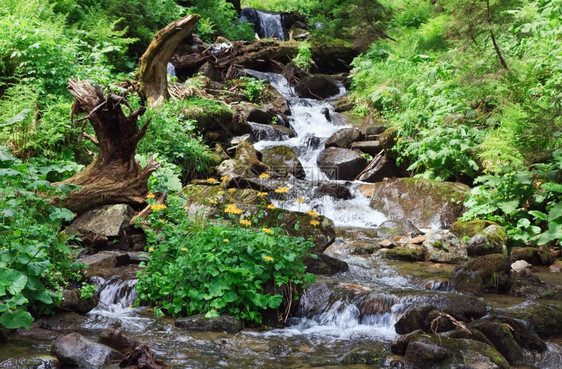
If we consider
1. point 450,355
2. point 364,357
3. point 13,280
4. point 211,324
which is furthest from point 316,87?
point 13,280

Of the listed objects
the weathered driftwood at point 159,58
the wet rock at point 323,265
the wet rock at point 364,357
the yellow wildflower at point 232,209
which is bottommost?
the wet rock at point 364,357

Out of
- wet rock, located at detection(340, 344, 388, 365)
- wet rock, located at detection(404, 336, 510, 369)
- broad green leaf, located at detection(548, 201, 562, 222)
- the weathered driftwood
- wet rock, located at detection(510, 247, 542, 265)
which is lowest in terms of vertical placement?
wet rock, located at detection(340, 344, 388, 365)

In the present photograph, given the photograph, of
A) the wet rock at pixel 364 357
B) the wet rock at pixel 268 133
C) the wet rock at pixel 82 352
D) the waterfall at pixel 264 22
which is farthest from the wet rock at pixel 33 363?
the waterfall at pixel 264 22

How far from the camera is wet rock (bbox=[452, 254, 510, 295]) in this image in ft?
21.1

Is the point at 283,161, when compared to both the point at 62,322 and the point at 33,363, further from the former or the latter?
the point at 33,363

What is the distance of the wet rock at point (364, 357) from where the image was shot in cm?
423

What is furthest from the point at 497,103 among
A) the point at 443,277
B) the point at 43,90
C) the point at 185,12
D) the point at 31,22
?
the point at 185,12

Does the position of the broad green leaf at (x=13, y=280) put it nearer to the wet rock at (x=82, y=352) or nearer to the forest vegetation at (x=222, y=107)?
the forest vegetation at (x=222, y=107)

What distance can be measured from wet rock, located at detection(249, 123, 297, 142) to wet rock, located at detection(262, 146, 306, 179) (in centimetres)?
118

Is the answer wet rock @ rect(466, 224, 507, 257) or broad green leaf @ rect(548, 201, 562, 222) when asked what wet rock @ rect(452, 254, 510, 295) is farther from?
broad green leaf @ rect(548, 201, 562, 222)

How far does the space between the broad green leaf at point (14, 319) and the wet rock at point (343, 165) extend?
32.2ft

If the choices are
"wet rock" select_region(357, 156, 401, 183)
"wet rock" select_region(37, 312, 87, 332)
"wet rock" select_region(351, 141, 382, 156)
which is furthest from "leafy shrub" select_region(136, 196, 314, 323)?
"wet rock" select_region(351, 141, 382, 156)

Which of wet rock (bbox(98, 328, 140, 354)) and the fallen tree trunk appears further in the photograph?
the fallen tree trunk

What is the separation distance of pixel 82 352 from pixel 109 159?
4.73 metres
